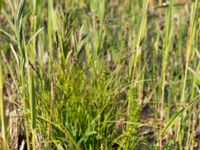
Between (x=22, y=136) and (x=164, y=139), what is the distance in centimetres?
52

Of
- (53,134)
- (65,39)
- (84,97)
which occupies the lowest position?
(53,134)

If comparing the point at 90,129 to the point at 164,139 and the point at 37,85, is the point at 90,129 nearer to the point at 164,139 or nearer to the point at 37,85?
the point at 37,85

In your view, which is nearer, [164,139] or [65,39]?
[65,39]

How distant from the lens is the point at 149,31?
305 cm

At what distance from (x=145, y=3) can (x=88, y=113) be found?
1.19 feet

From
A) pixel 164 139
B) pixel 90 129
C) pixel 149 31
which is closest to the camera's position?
pixel 90 129

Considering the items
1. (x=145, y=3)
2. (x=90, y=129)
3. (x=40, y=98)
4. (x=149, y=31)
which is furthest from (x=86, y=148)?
(x=149, y=31)

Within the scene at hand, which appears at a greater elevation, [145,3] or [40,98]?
[145,3]

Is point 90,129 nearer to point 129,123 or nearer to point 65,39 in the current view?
point 129,123

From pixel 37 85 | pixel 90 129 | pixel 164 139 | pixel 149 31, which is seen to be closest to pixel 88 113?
pixel 90 129

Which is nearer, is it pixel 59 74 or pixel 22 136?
pixel 59 74

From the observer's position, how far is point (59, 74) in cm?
165

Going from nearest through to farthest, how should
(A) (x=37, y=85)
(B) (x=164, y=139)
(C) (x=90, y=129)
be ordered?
(C) (x=90, y=129) < (A) (x=37, y=85) < (B) (x=164, y=139)

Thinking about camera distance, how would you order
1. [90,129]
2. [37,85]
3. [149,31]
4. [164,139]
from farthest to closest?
[149,31] < [164,139] < [37,85] < [90,129]
